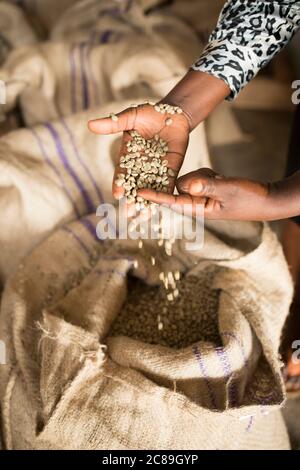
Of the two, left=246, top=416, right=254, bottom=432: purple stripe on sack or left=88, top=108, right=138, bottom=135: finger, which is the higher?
left=88, top=108, right=138, bottom=135: finger

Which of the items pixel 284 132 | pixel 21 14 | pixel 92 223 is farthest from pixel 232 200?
Result: pixel 21 14

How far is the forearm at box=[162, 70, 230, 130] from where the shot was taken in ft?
3.22

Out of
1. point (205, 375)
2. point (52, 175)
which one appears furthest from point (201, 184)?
point (52, 175)

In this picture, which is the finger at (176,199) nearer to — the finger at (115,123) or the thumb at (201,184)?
the thumb at (201,184)

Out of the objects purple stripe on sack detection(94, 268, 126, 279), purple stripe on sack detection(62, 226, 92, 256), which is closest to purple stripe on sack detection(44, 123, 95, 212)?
purple stripe on sack detection(62, 226, 92, 256)

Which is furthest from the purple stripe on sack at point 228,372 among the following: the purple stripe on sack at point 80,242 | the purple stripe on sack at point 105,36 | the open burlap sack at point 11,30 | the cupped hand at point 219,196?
the open burlap sack at point 11,30

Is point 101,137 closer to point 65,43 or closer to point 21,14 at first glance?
point 65,43

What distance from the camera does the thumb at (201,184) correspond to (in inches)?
31.0

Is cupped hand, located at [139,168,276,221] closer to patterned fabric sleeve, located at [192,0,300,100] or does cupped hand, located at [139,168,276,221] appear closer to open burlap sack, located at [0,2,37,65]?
patterned fabric sleeve, located at [192,0,300,100]

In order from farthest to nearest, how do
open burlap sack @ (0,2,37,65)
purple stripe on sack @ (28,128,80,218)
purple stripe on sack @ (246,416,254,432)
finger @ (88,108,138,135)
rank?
open burlap sack @ (0,2,37,65), purple stripe on sack @ (28,128,80,218), purple stripe on sack @ (246,416,254,432), finger @ (88,108,138,135)

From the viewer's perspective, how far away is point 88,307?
1.13 meters

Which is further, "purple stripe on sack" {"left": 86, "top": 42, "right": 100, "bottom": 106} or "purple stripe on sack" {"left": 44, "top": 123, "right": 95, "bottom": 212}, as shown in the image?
"purple stripe on sack" {"left": 86, "top": 42, "right": 100, "bottom": 106}

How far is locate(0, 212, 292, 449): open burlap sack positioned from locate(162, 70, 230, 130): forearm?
31 cm

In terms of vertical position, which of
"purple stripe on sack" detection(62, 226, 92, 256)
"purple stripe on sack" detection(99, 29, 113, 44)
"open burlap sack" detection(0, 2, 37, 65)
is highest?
"open burlap sack" detection(0, 2, 37, 65)
